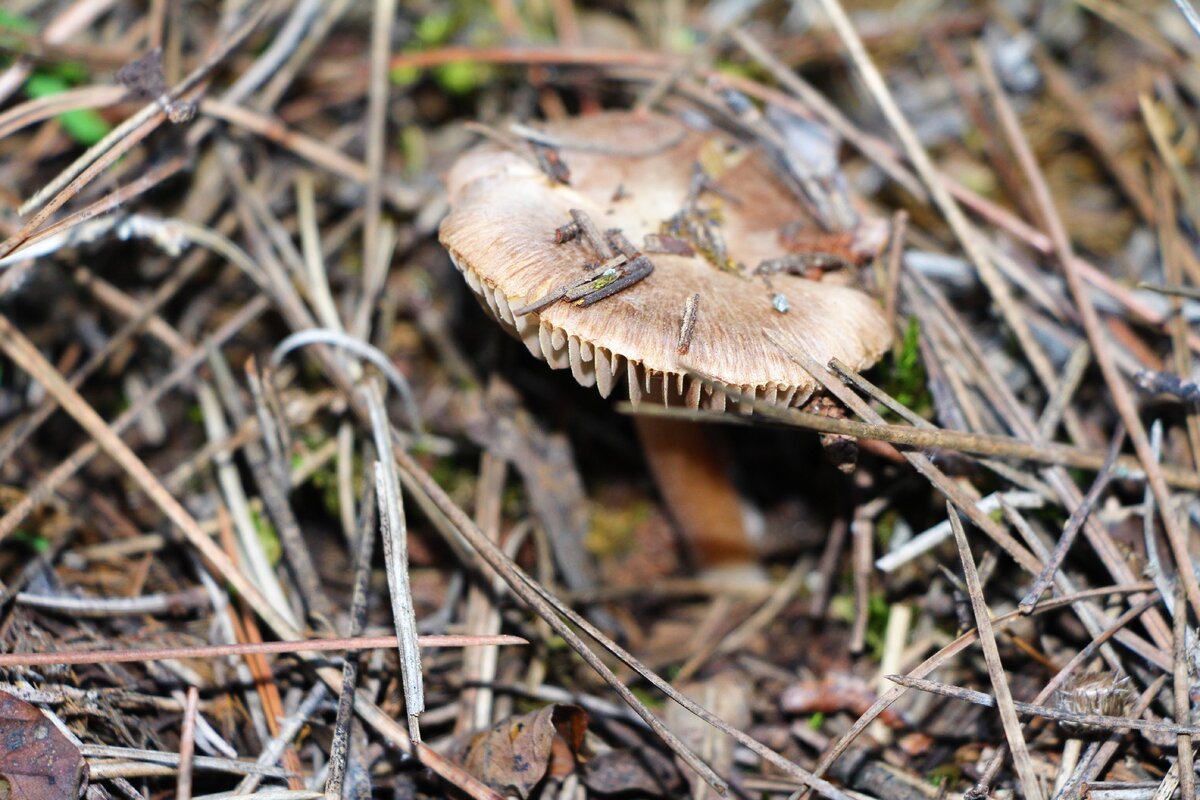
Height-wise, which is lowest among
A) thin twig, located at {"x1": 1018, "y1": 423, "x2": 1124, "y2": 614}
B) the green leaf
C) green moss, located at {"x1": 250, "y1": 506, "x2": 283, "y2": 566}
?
thin twig, located at {"x1": 1018, "y1": 423, "x2": 1124, "y2": 614}

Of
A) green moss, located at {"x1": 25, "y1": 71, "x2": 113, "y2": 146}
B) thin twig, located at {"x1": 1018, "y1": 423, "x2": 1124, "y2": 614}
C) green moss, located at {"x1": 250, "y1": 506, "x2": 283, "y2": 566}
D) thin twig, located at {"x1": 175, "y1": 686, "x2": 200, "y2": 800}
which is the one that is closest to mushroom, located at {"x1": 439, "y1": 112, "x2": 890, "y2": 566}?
thin twig, located at {"x1": 1018, "y1": 423, "x2": 1124, "y2": 614}

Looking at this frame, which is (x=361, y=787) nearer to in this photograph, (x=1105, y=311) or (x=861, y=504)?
(x=861, y=504)

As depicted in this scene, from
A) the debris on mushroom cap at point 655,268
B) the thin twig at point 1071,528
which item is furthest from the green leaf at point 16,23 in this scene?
the thin twig at point 1071,528

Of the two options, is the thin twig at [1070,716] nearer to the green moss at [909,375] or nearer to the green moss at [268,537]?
the green moss at [909,375]

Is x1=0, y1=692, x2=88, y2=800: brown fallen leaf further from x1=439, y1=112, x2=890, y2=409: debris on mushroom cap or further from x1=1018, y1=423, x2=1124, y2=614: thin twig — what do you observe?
x1=1018, y1=423, x2=1124, y2=614: thin twig

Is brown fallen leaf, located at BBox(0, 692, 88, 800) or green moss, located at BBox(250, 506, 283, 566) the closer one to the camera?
brown fallen leaf, located at BBox(0, 692, 88, 800)

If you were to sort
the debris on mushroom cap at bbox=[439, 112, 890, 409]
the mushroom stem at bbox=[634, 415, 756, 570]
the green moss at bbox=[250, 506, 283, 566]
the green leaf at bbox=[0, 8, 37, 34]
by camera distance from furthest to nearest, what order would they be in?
the mushroom stem at bbox=[634, 415, 756, 570], the green leaf at bbox=[0, 8, 37, 34], the green moss at bbox=[250, 506, 283, 566], the debris on mushroom cap at bbox=[439, 112, 890, 409]

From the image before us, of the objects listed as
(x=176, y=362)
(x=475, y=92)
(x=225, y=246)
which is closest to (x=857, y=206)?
(x=475, y=92)
